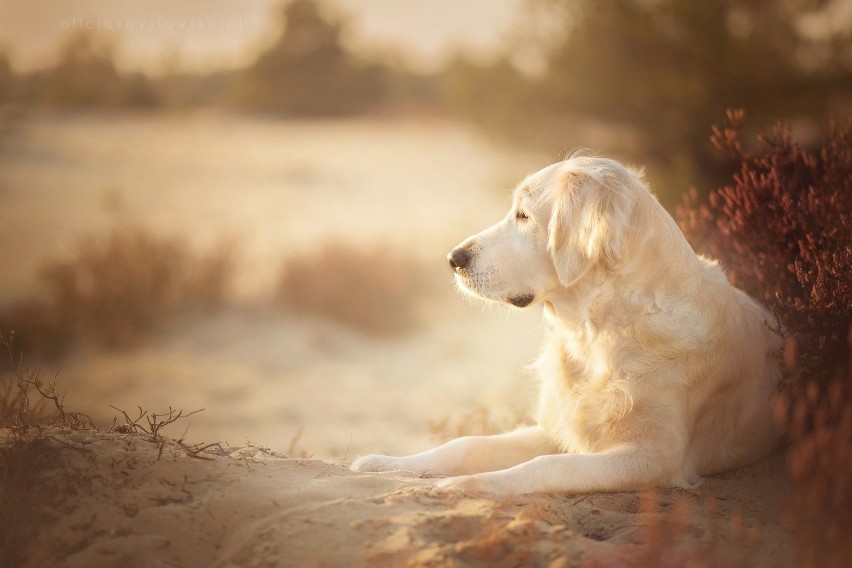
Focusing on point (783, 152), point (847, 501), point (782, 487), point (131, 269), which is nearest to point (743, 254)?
point (783, 152)

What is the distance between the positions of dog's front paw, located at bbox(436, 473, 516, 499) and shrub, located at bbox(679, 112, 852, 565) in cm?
104

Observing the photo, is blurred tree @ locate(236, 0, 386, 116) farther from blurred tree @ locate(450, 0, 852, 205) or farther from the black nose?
the black nose

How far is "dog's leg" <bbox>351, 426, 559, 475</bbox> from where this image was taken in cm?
352

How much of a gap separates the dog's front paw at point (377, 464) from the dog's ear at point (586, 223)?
118 centimetres

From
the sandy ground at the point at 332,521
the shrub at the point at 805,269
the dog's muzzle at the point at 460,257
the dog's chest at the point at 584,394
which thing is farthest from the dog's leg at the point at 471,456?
the shrub at the point at 805,269

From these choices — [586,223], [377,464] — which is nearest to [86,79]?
[377,464]

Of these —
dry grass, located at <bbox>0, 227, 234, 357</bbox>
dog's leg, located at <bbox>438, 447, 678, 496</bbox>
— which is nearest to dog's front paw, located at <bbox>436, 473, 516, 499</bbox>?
dog's leg, located at <bbox>438, 447, 678, 496</bbox>

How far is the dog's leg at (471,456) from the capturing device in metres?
3.52

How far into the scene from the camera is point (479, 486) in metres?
2.89

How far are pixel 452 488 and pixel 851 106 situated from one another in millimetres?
12627

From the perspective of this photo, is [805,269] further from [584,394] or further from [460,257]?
[460,257]

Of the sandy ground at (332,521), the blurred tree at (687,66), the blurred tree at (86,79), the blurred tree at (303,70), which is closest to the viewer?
the sandy ground at (332,521)

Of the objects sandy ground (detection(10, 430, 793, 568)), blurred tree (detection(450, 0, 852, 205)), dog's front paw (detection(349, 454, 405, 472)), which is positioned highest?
blurred tree (detection(450, 0, 852, 205))

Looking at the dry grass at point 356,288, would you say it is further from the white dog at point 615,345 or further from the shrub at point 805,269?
the white dog at point 615,345
